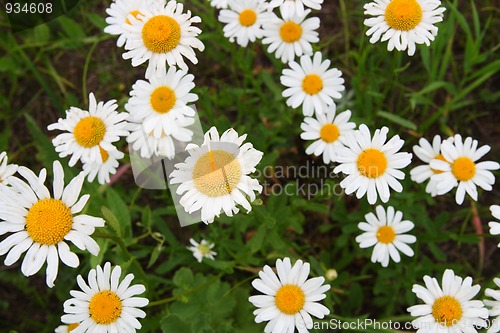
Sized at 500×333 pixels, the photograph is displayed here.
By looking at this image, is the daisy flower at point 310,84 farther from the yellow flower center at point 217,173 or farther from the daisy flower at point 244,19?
the yellow flower center at point 217,173

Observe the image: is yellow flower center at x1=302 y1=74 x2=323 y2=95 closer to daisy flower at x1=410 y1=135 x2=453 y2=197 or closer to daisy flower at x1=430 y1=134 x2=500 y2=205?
daisy flower at x1=410 y1=135 x2=453 y2=197

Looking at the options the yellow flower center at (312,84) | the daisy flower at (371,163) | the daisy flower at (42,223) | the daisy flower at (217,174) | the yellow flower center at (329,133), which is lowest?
the daisy flower at (42,223)

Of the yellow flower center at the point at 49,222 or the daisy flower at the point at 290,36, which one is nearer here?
the yellow flower center at the point at 49,222

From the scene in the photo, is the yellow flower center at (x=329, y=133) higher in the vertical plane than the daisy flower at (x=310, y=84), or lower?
lower

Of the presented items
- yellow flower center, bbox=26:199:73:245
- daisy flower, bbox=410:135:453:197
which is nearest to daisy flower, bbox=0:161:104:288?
yellow flower center, bbox=26:199:73:245

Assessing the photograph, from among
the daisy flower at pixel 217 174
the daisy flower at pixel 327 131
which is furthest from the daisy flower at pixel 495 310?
the daisy flower at pixel 217 174

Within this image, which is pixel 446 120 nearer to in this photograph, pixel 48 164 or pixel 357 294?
pixel 357 294

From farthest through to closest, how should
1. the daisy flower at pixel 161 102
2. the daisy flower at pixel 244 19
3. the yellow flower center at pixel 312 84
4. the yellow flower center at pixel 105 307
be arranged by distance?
1. the daisy flower at pixel 244 19
2. the yellow flower center at pixel 312 84
3. the daisy flower at pixel 161 102
4. the yellow flower center at pixel 105 307
